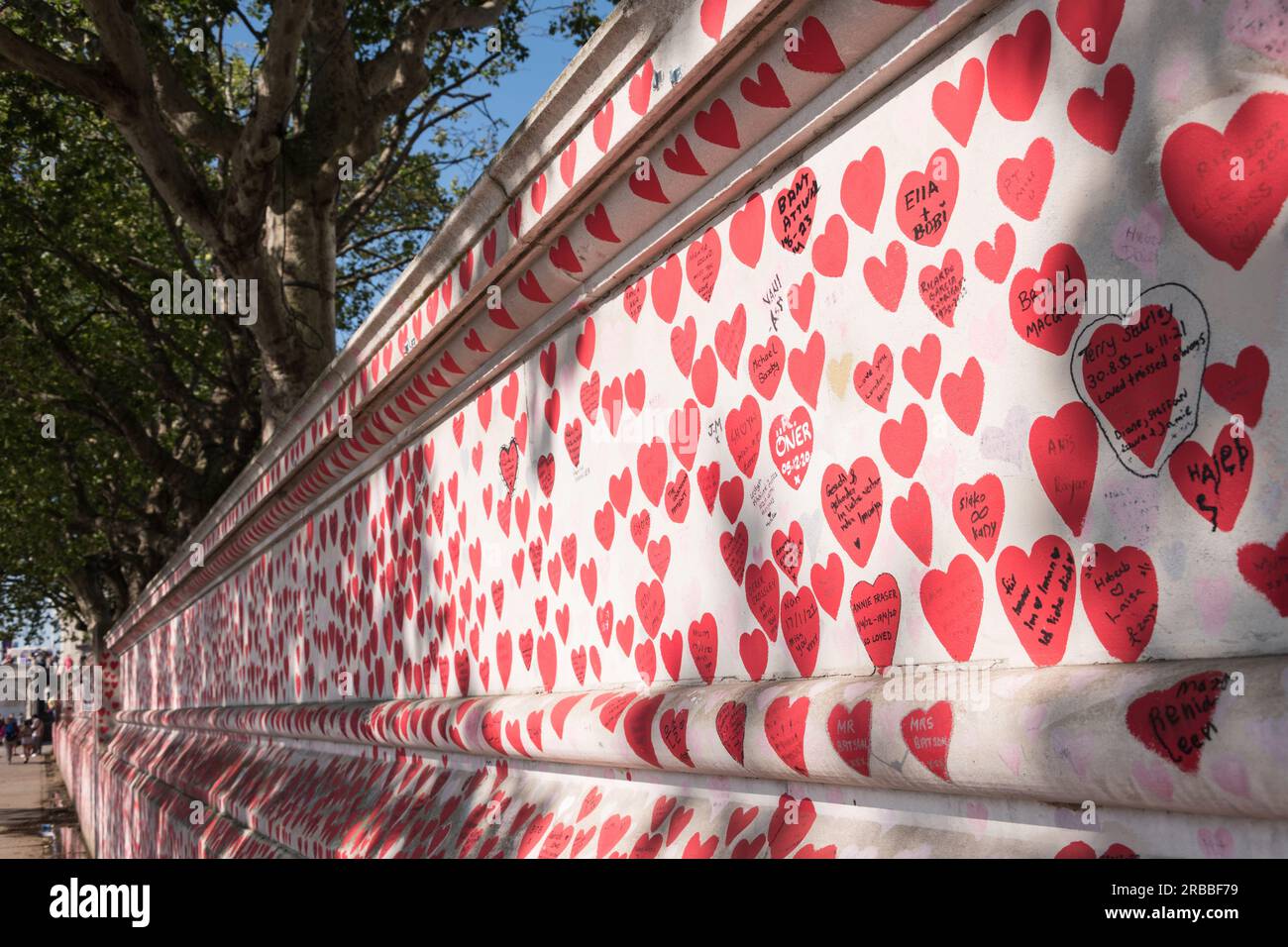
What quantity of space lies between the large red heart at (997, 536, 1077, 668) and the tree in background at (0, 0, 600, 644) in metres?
6.37

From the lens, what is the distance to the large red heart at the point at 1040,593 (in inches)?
52.2

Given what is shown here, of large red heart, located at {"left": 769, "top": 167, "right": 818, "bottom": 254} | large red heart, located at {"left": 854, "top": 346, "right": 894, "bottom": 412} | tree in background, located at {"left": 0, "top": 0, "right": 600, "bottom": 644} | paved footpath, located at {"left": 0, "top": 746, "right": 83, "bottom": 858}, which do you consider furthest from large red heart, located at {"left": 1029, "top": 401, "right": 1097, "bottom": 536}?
paved footpath, located at {"left": 0, "top": 746, "right": 83, "bottom": 858}

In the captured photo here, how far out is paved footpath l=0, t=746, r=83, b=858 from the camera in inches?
691

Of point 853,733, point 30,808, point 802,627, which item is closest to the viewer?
point 853,733

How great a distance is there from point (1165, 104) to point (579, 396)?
5.24 feet

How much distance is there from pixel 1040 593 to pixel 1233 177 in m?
0.46

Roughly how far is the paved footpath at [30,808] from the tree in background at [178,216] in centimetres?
414

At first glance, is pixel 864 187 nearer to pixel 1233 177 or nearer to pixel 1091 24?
pixel 1091 24

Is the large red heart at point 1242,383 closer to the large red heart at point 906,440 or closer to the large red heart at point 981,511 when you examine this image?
the large red heart at point 981,511

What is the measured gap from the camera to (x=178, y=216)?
12195 mm

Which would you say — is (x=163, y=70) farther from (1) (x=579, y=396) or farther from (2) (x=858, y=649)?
(2) (x=858, y=649)

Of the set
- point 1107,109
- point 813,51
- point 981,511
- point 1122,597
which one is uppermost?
point 813,51
